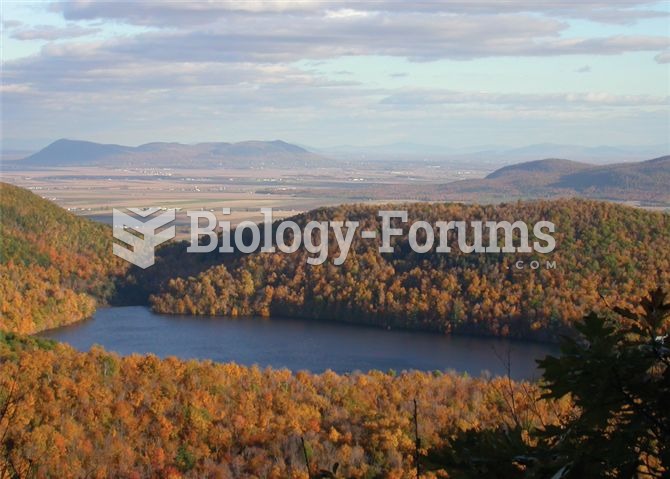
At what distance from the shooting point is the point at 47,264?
56312mm

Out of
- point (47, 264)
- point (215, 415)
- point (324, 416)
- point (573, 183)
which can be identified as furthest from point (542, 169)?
point (215, 415)

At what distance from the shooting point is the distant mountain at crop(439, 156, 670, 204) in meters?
93.4

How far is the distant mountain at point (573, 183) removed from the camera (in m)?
93.4

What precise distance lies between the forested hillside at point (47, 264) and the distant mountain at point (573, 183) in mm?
51827

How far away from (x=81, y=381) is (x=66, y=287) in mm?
30634

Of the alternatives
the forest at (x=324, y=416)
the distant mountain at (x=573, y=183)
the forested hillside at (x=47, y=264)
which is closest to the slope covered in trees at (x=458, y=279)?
the forested hillside at (x=47, y=264)

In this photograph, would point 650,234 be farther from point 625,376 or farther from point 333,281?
point 625,376

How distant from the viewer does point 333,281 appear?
173 feet

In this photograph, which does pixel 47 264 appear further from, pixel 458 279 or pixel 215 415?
pixel 215 415

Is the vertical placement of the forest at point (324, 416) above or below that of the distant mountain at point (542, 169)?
below

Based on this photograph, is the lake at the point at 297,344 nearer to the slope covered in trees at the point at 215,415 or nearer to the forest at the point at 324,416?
the forest at the point at 324,416

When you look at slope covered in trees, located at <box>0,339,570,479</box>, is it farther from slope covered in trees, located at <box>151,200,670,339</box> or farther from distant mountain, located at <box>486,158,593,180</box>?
distant mountain, located at <box>486,158,593,180</box>

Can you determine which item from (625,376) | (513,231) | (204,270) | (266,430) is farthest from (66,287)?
(625,376)

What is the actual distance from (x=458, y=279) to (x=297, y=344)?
1174 cm
